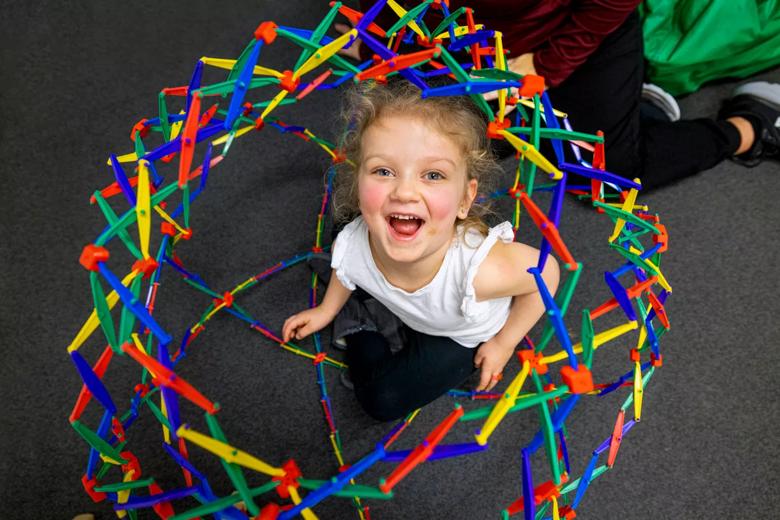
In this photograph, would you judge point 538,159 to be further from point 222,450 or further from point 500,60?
point 222,450

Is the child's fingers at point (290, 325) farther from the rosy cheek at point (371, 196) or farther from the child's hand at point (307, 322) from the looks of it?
the rosy cheek at point (371, 196)

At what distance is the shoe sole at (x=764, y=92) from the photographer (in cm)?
126

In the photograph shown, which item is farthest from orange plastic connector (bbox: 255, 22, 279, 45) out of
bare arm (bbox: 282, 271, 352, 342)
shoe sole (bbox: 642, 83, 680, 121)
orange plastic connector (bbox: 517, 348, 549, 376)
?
shoe sole (bbox: 642, 83, 680, 121)

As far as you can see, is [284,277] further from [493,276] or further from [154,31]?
[154,31]

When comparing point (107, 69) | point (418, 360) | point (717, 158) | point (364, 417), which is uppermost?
point (107, 69)

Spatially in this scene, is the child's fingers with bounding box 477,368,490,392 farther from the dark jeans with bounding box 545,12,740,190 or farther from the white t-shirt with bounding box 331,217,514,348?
the dark jeans with bounding box 545,12,740,190

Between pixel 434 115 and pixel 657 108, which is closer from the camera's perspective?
pixel 434 115

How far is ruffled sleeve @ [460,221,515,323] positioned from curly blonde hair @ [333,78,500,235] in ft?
0.14

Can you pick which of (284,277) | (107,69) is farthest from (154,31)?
(284,277)

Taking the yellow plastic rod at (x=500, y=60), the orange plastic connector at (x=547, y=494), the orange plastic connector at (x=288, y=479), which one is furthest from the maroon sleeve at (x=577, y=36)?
the orange plastic connector at (x=288, y=479)

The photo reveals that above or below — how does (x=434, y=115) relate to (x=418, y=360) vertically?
above

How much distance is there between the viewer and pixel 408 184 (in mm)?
683

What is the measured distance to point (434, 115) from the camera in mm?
714

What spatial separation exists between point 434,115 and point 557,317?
0.34 metres
